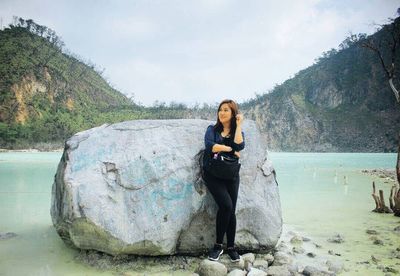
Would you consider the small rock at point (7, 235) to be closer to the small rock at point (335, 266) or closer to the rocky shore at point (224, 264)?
the rocky shore at point (224, 264)

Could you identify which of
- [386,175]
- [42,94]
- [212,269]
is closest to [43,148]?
[42,94]

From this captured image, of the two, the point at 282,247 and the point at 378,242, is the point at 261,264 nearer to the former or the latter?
the point at 282,247

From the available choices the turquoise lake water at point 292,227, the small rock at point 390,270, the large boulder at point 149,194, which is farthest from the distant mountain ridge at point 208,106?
the small rock at point 390,270

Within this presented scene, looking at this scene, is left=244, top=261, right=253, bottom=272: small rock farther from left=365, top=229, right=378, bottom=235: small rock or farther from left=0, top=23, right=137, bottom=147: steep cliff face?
left=0, top=23, right=137, bottom=147: steep cliff face

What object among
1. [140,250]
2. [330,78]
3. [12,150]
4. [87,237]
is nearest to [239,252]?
[140,250]

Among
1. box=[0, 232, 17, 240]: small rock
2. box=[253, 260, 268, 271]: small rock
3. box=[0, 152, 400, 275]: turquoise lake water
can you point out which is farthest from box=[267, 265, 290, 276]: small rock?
box=[0, 232, 17, 240]: small rock

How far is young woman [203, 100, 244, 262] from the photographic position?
443 cm

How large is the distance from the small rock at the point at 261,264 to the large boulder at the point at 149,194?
1.07ft

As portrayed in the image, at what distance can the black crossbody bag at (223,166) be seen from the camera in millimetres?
4363

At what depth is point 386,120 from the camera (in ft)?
297

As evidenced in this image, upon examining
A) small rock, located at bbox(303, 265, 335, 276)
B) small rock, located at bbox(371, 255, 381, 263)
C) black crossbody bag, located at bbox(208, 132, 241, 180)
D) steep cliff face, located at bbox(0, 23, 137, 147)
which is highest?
steep cliff face, located at bbox(0, 23, 137, 147)

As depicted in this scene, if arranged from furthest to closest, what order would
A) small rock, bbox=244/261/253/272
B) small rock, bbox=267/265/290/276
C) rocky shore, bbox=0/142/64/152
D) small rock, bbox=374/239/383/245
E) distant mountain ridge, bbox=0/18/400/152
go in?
distant mountain ridge, bbox=0/18/400/152 → rocky shore, bbox=0/142/64/152 → small rock, bbox=374/239/383/245 → small rock, bbox=244/261/253/272 → small rock, bbox=267/265/290/276

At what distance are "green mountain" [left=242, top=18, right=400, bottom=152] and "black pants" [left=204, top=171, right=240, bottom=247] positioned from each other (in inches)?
3586

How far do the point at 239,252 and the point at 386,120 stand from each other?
9695 cm
